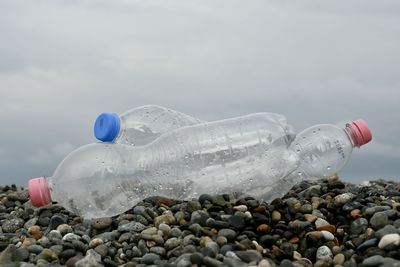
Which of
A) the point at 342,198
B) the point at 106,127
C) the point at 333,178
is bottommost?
the point at 342,198

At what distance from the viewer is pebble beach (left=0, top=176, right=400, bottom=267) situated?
419cm

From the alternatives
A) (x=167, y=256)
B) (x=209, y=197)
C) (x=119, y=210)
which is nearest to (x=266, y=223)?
(x=209, y=197)

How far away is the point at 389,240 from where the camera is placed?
419cm

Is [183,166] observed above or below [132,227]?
above

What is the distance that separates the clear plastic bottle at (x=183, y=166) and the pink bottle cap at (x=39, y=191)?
0.71 feet

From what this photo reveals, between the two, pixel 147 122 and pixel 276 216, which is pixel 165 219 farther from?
pixel 147 122

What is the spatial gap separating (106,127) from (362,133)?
2032 millimetres

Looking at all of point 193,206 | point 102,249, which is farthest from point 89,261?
point 193,206

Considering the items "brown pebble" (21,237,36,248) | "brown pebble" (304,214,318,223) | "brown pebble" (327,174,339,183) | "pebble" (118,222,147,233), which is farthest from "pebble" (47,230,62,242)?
"brown pebble" (327,174,339,183)

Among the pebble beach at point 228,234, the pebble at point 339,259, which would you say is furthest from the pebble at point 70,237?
the pebble at point 339,259

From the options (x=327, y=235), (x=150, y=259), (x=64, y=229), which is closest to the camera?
(x=150, y=259)

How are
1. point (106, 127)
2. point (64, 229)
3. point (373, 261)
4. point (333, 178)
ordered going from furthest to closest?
point (333, 178), point (106, 127), point (64, 229), point (373, 261)

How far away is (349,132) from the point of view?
221 inches

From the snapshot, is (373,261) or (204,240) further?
(204,240)
